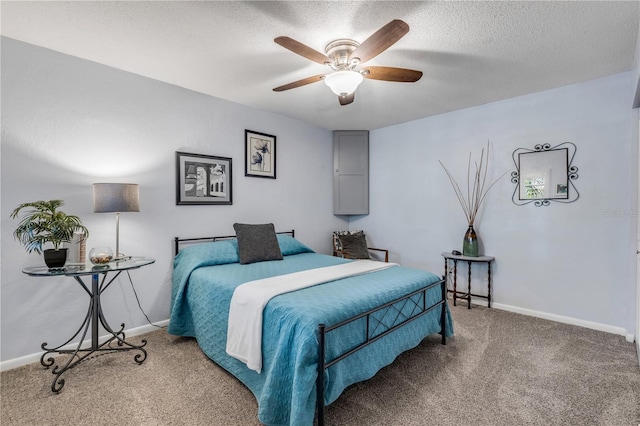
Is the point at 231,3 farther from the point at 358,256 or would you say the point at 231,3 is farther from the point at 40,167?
the point at 358,256

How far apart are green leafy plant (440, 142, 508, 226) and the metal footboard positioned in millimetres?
1584

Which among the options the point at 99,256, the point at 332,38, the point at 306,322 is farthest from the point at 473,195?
the point at 99,256

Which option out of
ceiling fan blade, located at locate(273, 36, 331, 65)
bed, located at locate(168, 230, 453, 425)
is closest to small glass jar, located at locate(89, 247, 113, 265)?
bed, located at locate(168, 230, 453, 425)

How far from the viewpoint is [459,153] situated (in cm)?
402

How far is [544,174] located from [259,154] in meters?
3.40

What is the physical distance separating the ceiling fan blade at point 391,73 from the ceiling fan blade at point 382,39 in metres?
0.17

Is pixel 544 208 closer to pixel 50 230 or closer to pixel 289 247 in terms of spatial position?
pixel 289 247

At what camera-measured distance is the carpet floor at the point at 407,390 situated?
1776 mm

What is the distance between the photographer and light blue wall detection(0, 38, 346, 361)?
235cm

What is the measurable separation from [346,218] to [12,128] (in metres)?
4.20

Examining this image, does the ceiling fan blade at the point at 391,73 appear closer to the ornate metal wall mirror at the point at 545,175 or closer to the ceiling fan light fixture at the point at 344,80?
the ceiling fan light fixture at the point at 344,80

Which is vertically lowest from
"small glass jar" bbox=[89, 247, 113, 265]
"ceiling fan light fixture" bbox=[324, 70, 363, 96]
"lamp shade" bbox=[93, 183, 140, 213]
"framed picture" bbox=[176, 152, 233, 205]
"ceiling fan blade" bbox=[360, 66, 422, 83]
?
"small glass jar" bbox=[89, 247, 113, 265]

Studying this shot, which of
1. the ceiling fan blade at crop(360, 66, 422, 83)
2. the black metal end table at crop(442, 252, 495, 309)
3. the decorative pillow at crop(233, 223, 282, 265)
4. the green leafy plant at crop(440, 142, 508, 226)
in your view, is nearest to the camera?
the ceiling fan blade at crop(360, 66, 422, 83)

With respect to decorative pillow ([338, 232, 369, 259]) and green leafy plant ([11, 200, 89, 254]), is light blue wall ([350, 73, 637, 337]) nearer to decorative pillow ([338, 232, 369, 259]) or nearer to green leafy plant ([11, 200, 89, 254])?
decorative pillow ([338, 232, 369, 259])
